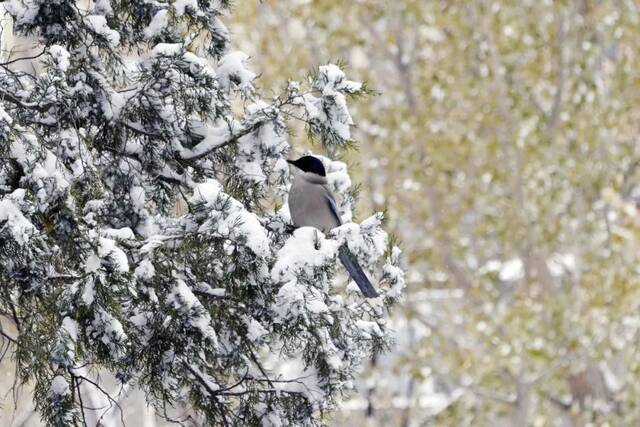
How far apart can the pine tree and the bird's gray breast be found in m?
0.11

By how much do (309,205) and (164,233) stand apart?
780 millimetres

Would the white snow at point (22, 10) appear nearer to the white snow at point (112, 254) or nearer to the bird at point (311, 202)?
the white snow at point (112, 254)

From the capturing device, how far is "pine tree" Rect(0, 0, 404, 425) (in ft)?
11.9

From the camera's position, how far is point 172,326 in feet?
12.8

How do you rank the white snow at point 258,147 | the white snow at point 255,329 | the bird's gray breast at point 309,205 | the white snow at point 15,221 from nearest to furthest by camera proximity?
the white snow at point 15,221, the white snow at point 255,329, the white snow at point 258,147, the bird's gray breast at point 309,205

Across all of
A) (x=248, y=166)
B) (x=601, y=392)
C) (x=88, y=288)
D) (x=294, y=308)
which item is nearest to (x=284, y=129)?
(x=248, y=166)

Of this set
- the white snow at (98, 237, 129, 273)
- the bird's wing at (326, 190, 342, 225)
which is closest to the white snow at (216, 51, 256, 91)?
the bird's wing at (326, 190, 342, 225)

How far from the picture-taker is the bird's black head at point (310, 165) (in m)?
4.86

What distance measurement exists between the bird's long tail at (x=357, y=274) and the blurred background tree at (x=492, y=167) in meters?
6.59

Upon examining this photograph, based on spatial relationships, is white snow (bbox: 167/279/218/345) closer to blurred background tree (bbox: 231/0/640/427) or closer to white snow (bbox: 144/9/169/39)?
white snow (bbox: 144/9/169/39)

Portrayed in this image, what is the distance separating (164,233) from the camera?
4.17 m

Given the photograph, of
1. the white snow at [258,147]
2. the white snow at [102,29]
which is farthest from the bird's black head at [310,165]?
the white snow at [102,29]

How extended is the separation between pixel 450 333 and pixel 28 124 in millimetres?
8068

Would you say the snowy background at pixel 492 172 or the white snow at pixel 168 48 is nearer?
the white snow at pixel 168 48
